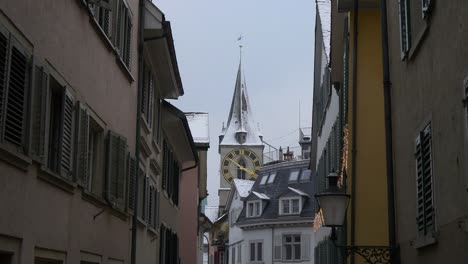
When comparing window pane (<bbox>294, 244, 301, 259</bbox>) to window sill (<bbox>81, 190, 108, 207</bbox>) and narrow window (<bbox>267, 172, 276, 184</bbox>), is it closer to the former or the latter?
narrow window (<bbox>267, 172, 276, 184</bbox>)

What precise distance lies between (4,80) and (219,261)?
78509 mm

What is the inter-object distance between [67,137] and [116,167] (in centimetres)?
304

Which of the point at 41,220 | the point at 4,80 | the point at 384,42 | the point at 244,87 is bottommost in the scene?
the point at 41,220

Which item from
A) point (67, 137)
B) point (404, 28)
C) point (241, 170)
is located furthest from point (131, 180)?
point (241, 170)

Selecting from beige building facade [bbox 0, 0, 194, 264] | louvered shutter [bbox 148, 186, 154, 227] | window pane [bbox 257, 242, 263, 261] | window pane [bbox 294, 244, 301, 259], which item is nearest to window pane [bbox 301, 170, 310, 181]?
window pane [bbox 294, 244, 301, 259]

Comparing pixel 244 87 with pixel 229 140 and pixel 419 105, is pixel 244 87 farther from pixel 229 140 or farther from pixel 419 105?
pixel 419 105

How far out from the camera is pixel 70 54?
32.5ft

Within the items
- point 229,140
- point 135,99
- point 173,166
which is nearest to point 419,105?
point 135,99

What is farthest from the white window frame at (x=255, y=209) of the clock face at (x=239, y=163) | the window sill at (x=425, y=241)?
the clock face at (x=239, y=163)

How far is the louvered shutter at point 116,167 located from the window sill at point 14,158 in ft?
14.6

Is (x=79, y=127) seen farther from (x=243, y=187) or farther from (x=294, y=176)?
(x=243, y=187)

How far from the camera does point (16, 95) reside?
757cm

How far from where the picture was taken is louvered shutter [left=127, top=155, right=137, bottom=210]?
47.4ft

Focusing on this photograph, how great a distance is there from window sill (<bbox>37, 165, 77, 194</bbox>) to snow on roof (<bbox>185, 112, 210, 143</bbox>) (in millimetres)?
25889
